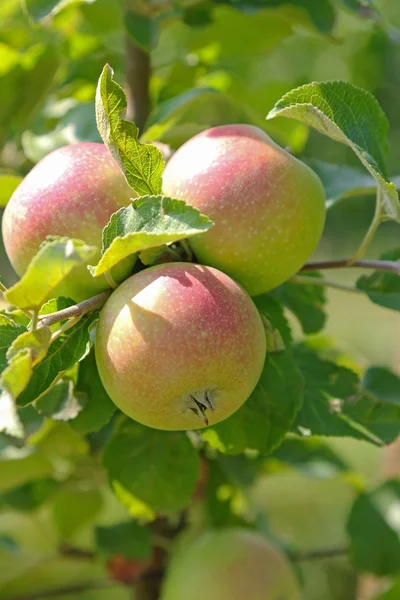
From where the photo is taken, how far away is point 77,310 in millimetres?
518

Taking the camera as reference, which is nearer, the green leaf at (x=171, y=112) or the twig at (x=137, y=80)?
the green leaf at (x=171, y=112)

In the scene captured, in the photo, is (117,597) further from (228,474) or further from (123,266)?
(123,266)

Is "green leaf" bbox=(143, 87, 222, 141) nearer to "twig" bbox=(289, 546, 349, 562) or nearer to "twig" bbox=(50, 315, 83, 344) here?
"twig" bbox=(50, 315, 83, 344)

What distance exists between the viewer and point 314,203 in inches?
22.3

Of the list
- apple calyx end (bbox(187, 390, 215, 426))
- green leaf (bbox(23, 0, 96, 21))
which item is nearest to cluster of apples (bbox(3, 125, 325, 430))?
apple calyx end (bbox(187, 390, 215, 426))

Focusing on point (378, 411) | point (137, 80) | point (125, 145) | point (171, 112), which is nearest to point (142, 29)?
point (137, 80)

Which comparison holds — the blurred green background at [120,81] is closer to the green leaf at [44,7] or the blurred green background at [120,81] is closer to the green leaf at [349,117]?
the green leaf at [44,7]

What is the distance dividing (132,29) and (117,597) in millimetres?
1247

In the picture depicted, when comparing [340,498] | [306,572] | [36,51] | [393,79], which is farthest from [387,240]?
[36,51]

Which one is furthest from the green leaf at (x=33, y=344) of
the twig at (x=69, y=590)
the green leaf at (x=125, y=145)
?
the twig at (x=69, y=590)

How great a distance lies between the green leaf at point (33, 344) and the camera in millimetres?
460

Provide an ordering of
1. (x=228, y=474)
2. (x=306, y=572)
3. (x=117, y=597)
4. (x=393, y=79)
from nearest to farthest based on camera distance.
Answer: (x=228, y=474) → (x=306, y=572) → (x=117, y=597) → (x=393, y=79)

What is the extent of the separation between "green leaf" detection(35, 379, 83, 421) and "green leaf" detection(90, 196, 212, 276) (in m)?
0.15

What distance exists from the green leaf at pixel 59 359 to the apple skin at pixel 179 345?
13 millimetres
